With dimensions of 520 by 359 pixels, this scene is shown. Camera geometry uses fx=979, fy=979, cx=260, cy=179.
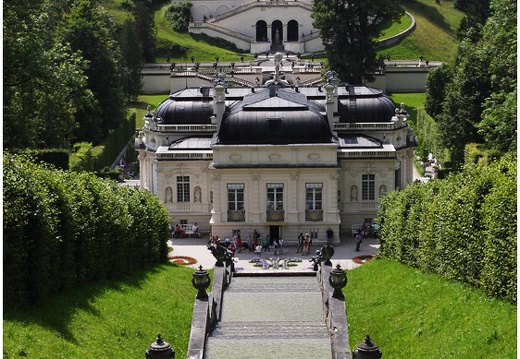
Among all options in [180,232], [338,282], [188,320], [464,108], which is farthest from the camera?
[464,108]

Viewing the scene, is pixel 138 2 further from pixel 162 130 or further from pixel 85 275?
pixel 85 275

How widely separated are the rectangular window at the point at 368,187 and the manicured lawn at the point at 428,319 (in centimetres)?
1940

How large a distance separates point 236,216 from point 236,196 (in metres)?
1.15

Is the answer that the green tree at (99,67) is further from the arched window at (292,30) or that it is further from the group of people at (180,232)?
the arched window at (292,30)

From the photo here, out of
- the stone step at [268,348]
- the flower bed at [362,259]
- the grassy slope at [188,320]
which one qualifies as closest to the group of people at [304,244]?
the flower bed at [362,259]

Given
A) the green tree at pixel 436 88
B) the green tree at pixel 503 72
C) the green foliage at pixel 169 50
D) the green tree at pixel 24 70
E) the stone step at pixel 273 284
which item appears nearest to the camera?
the stone step at pixel 273 284

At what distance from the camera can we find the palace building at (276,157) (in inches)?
2188

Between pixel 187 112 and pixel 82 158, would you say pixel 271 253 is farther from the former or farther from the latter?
pixel 82 158

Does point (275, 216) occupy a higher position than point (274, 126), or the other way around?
point (274, 126)

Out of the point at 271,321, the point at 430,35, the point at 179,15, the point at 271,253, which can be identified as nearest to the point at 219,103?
the point at 271,253

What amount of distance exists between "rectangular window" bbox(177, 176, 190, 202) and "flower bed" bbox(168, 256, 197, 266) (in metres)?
6.58

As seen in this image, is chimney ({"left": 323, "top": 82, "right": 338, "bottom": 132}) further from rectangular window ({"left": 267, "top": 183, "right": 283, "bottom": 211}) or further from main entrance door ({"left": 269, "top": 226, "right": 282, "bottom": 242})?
main entrance door ({"left": 269, "top": 226, "right": 282, "bottom": 242})

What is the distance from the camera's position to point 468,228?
31.5 meters

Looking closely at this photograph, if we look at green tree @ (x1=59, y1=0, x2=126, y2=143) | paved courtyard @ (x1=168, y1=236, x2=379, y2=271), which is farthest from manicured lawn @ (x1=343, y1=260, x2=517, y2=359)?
green tree @ (x1=59, y1=0, x2=126, y2=143)
